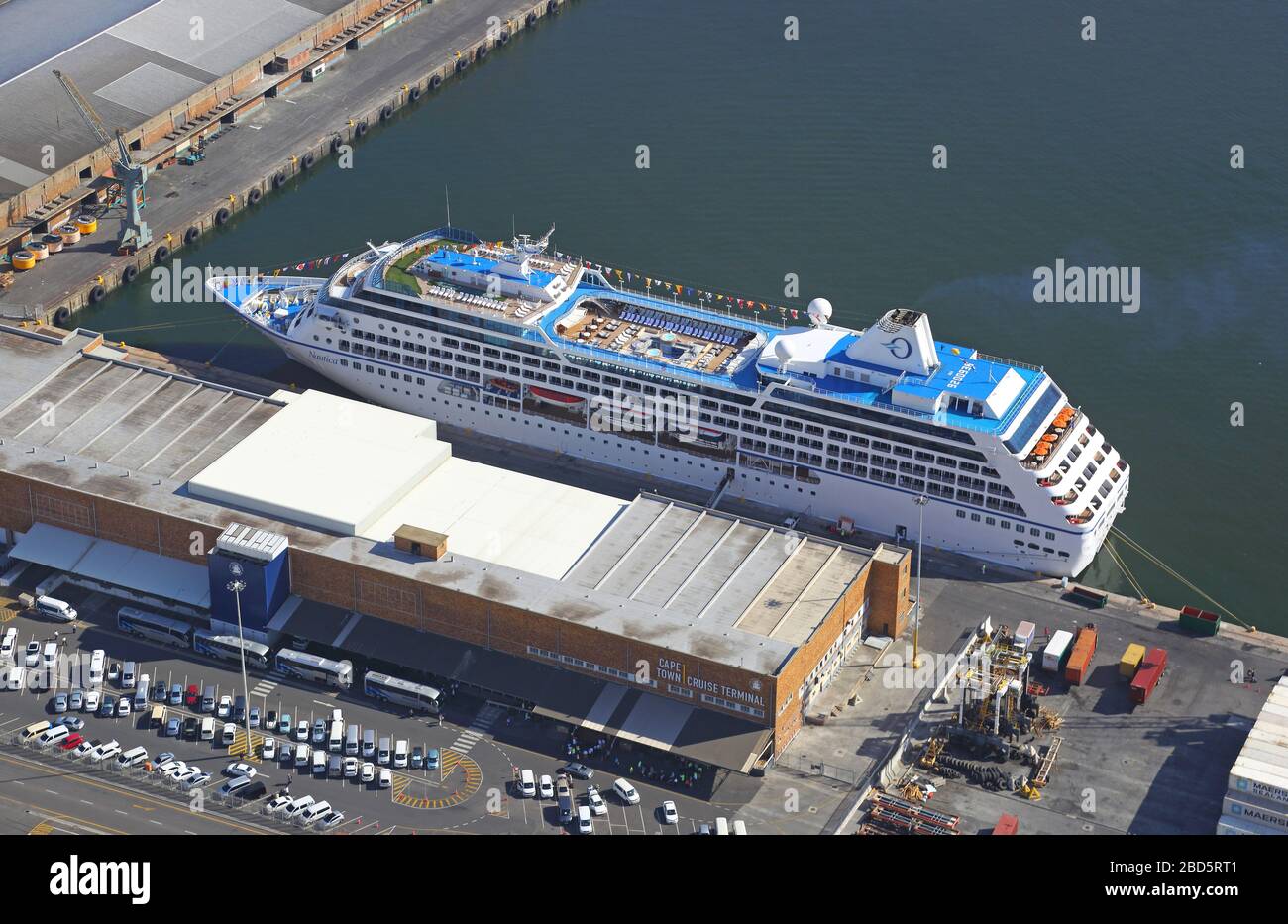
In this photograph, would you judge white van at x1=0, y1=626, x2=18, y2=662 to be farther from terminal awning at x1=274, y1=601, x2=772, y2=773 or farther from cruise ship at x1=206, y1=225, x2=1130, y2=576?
cruise ship at x1=206, y1=225, x2=1130, y2=576

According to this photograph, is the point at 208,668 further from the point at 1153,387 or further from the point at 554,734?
the point at 1153,387

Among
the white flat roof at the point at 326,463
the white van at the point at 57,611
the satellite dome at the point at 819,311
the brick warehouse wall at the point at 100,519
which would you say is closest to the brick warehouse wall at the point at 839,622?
the satellite dome at the point at 819,311

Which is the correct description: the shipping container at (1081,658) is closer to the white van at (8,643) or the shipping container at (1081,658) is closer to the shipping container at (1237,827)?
the shipping container at (1237,827)

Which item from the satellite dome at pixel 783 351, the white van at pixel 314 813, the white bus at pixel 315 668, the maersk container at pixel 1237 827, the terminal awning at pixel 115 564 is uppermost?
the satellite dome at pixel 783 351

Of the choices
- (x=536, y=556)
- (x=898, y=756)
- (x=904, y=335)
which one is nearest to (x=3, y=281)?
(x=536, y=556)

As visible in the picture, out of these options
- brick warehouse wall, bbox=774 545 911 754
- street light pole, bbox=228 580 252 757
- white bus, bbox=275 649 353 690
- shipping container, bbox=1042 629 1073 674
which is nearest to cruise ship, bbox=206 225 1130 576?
shipping container, bbox=1042 629 1073 674

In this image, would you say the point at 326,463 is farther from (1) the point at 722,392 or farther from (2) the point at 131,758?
(1) the point at 722,392
